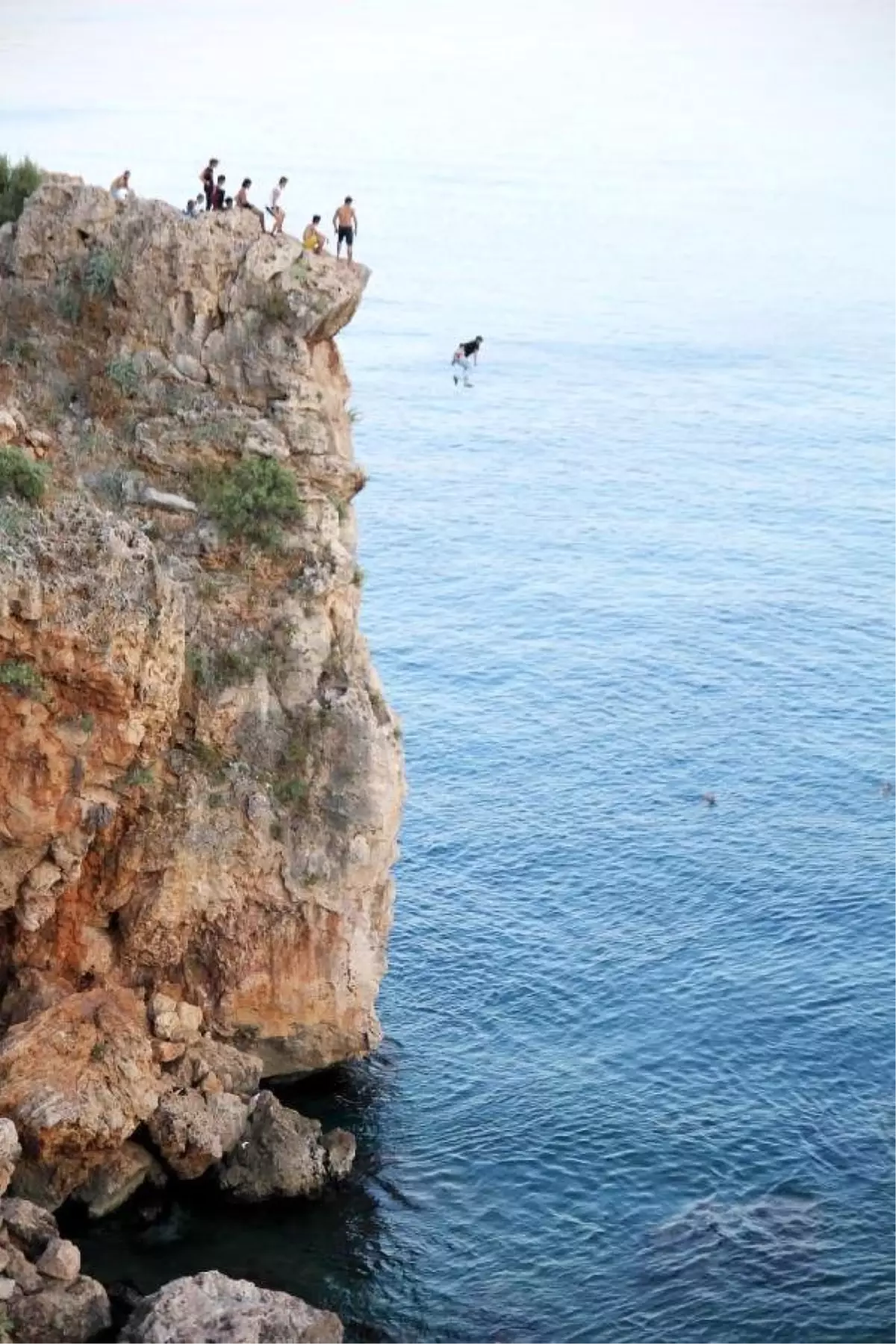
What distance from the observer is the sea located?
148 ft

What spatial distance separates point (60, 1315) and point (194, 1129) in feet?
22.7

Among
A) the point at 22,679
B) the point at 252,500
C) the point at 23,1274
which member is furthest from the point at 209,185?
the point at 23,1274

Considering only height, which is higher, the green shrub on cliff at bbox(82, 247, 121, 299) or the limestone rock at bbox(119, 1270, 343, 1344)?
the green shrub on cliff at bbox(82, 247, 121, 299)

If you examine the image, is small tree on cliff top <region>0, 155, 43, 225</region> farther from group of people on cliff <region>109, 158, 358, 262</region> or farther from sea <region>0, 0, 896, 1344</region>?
sea <region>0, 0, 896, 1344</region>

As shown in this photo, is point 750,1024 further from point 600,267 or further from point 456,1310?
point 600,267

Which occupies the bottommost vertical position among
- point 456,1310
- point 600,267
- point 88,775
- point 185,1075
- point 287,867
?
point 456,1310

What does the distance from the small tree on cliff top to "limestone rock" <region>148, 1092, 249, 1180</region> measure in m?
25.0

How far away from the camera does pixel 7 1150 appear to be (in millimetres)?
41000

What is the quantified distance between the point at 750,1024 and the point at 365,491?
5723 cm

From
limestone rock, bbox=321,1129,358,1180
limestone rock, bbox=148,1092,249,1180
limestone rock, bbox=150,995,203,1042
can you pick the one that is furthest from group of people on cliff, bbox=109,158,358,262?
limestone rock, bbox=321,1129,358,1180

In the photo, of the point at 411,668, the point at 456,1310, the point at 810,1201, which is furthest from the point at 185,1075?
the point at 411,668

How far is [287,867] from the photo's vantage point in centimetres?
4838

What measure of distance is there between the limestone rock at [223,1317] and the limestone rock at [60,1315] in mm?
876

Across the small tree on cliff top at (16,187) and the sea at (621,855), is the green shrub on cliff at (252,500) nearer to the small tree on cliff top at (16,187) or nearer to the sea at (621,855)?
the small tree on cliff top at (16,187)
